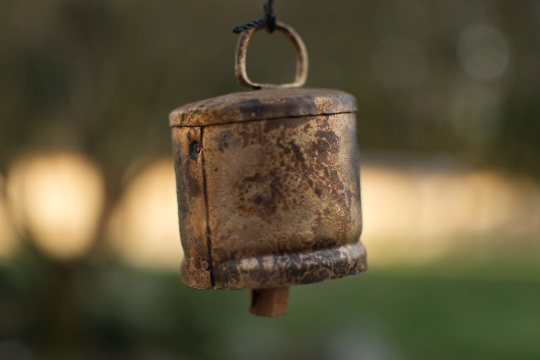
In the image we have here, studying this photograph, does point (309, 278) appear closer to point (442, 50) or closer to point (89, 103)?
point (89, 103)

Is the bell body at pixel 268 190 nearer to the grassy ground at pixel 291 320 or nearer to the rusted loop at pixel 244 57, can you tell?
the rusted loop at pixel 244 57

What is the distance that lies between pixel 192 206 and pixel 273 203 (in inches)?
10.3

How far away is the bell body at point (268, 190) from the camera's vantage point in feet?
4.79

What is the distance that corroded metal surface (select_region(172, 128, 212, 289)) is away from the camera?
1532 mm

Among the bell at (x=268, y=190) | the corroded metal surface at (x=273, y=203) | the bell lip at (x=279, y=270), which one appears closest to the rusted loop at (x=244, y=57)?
the bell at (x=268, y=190)

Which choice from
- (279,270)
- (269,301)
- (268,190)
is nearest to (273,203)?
(268,190)

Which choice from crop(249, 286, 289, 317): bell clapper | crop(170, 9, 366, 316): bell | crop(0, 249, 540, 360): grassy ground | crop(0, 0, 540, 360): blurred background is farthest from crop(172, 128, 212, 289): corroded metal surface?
crop(0, 249, 540, 360): grassy ground

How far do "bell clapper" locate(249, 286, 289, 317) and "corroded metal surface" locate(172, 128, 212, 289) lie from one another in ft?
0.78

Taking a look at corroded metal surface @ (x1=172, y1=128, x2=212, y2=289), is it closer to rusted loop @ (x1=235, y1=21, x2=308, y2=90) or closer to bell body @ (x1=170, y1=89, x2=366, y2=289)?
bell body @ (x1=170, y1=89, x2=366, y2=289)

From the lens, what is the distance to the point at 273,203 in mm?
1461

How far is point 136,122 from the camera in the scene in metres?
5.12

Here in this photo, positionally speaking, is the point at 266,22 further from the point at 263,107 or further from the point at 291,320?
the point at 291,320

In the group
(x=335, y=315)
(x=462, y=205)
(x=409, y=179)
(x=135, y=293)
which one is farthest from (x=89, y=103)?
(x=462, y=205)

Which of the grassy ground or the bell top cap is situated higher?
the bell top cap
